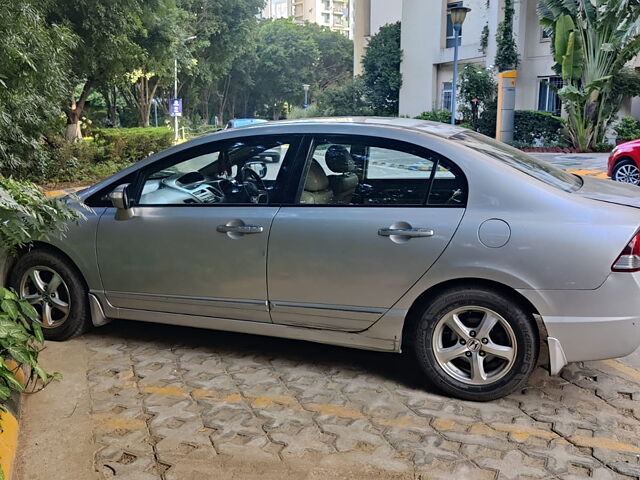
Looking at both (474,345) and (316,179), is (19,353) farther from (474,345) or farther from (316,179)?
(474,345)

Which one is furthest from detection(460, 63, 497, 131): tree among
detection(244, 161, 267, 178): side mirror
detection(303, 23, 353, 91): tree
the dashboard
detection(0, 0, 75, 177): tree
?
detection(303, 23, 353, 91): tree

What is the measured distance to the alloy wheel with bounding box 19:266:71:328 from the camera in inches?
182

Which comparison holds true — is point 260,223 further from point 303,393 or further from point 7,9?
point 7,9

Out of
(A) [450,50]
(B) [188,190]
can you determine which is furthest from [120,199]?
(A) [450,50]

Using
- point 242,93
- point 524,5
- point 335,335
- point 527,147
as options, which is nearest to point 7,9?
point 335,335

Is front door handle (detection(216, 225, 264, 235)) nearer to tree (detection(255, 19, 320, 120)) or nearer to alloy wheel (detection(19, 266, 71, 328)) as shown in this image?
alloy wheel (detection(19, 266, 71, 328))

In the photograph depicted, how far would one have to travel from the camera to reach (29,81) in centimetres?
644

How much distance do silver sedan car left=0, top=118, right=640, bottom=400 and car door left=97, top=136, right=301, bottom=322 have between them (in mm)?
10

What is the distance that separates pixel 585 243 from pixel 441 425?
127cm

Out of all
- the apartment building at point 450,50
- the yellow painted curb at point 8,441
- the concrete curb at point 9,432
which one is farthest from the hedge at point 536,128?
the yellow painted curb at point 8,441

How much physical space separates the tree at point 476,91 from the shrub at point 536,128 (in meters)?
2.33

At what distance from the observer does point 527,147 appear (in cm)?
2362

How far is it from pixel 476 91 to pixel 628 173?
620 inches

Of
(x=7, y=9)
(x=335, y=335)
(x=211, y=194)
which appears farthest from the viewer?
(x=7, y=9)
